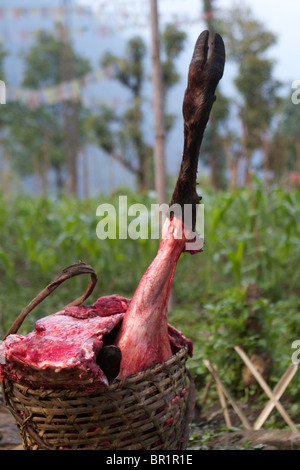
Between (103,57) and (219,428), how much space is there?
14.0 metres

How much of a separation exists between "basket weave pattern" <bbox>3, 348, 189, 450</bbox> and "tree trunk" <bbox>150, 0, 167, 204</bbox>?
6.98ft

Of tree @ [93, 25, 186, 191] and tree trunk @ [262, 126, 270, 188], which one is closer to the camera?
tree trunk @ [262, 126, 270, 188]

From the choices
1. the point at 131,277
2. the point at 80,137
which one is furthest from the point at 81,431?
the point at 80,137

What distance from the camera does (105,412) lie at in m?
1.14

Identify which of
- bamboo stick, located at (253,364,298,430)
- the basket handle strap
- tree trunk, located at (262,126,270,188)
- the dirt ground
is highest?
tree trunk, located at (262,126,270,188)

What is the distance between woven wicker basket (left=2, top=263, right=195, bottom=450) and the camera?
112 centimetres

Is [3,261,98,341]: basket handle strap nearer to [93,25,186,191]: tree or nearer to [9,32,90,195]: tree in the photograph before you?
[93,25,186,191]: tree

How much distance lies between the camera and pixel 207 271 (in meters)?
4.05

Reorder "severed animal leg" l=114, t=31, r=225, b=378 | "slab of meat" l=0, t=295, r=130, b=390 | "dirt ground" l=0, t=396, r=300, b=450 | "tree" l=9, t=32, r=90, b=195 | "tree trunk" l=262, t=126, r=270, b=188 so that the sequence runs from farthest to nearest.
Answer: "tree" l=9, t=32, r=90, b=195
"tree trunk" l=262, t=126, r=270, b=188
"dirt ground" l=0, t=396, r=300, b=450
"severed animal leg" l=114, t=31, r=225, b=378
"slab of meat" l=0, t=295, r=130, b=390

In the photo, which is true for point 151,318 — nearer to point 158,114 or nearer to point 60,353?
point 60,353

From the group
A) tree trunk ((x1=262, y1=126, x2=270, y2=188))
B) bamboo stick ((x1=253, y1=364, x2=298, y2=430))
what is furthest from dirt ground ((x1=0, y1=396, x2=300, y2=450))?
tree trunk ((x1=262, y1=126, x2=270, y2=188))

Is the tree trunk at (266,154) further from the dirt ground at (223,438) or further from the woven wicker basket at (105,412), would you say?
the woven wicker basket at (105,412)

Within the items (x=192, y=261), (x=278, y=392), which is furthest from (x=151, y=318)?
(x=192, y=261)
